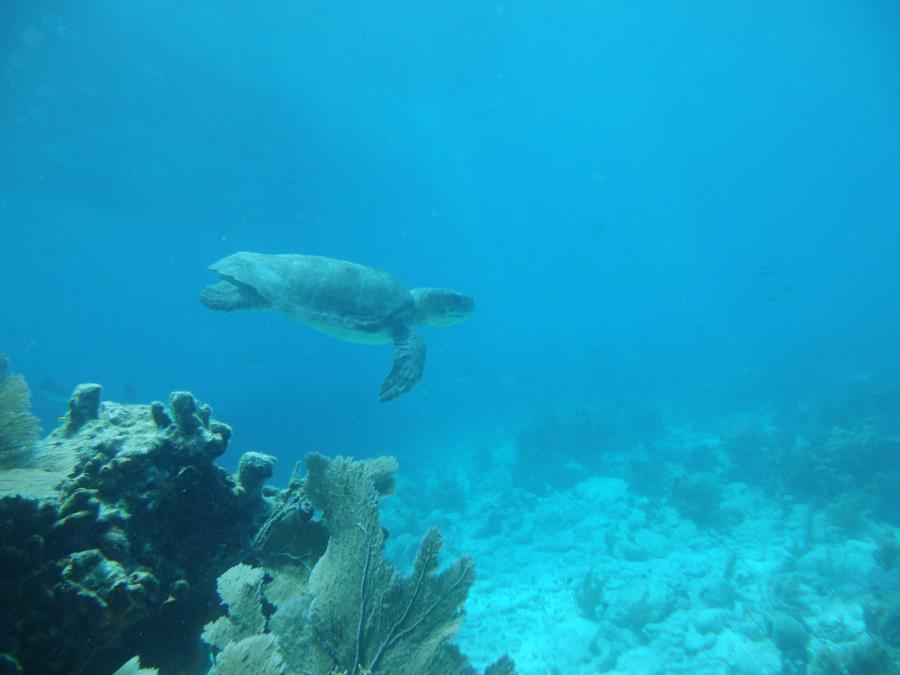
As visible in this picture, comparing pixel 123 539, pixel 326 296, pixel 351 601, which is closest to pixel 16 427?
pixel 123 539

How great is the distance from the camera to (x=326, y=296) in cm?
816

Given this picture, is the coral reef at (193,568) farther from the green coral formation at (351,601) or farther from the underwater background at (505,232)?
the underwater background at (505,232)

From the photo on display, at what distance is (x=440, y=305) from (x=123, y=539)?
7.82m

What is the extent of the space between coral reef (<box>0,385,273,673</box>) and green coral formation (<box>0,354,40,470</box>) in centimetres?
15

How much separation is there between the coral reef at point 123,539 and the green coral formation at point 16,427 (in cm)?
15

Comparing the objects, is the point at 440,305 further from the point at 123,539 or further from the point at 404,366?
the point at 123,539

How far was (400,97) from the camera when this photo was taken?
32375 millimetres

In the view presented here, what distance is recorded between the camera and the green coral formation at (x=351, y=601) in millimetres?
2555

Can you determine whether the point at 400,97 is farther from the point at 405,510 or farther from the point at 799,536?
the point at 799,536

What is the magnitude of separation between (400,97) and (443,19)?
5.74m

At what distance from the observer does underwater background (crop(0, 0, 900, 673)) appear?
1029 cm

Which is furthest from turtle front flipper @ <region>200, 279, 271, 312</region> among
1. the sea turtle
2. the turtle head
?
the turtle head

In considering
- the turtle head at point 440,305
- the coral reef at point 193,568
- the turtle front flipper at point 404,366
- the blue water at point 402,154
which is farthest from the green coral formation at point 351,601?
the blue water at point 402,154

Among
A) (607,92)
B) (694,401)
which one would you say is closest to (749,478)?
(694,401)
